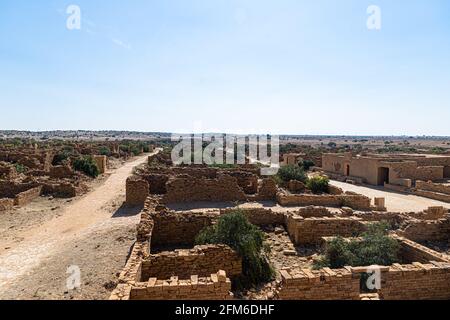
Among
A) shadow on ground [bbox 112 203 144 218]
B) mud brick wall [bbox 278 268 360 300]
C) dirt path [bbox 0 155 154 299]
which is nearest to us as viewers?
mud brick wall [bbox 278 268 360 300]

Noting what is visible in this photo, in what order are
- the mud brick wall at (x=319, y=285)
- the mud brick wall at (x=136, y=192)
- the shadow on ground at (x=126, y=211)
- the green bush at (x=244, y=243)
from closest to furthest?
1. the mud brick wall at (x=319, y=285)
2. the green bush at (x=244, y=243)
3. the shadow on ground at (x=126, y=211)
4. the mud brick wall at (x=136, y=192)

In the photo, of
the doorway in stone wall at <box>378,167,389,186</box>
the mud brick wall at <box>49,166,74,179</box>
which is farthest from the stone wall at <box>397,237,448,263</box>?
the mud brick wall at <box>49,166,74,179</box>

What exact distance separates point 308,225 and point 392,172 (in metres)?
17.2

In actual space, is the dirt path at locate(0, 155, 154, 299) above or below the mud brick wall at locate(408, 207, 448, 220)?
below

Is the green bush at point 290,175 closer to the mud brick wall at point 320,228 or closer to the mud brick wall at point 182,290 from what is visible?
the mud brick wall at point 320,228

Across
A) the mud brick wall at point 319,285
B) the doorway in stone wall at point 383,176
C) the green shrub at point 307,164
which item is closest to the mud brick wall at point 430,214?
the mud brick wall at point 319,285

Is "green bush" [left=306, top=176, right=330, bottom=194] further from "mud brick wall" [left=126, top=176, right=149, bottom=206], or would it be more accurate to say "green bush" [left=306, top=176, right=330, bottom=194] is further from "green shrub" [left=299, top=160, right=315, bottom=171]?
"green shrub" [left=299, top=160, right=315, bottom=171]

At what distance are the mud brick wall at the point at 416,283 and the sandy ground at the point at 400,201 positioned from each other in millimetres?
11428

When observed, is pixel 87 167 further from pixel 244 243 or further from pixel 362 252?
pixel 362 252

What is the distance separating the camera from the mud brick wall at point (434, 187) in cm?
2269

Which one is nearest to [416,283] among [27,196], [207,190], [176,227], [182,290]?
[182,290]

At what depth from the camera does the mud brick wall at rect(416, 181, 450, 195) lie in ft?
74.4

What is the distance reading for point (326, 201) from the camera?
17844 millimetres

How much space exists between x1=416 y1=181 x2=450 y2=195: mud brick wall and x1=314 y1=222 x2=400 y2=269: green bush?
15719 mm
